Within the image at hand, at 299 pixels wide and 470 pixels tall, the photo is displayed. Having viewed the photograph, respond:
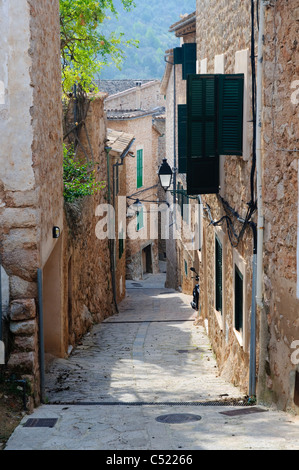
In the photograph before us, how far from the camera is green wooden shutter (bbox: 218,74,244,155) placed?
7.49 meters

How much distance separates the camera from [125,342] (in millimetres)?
11586

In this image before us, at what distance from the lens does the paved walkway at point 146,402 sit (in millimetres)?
4781

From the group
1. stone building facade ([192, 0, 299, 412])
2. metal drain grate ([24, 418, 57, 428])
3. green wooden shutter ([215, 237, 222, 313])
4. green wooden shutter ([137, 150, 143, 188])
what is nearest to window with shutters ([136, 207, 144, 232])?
green wooden shutter ([137, 150, 143, 188])

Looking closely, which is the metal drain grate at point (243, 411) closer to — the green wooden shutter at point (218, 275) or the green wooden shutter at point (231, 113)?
the green wooden shutter at point (231, 113)

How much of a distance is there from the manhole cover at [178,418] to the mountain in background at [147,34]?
255 feet

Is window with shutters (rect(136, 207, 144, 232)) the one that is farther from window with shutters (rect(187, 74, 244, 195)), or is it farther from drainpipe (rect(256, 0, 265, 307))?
drainpipe (rect(256, 0, 265, 307))

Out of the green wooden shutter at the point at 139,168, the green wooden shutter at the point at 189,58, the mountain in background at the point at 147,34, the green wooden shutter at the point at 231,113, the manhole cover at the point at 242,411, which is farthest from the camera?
the mountain in background at the point at 147,34

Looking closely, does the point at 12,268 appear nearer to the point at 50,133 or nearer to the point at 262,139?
the point at 50,133

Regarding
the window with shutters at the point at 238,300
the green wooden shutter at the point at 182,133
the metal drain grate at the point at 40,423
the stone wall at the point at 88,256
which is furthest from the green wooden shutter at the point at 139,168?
the metal drain grate at the point at 40,423

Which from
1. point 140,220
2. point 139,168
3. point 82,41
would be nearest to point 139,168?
point 139,168

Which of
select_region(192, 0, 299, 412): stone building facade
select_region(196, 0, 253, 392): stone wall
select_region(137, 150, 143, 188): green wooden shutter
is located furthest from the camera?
select_region(137, 150, 143, 188): green wooden shutter

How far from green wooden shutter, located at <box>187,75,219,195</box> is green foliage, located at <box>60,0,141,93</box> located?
15.8ft

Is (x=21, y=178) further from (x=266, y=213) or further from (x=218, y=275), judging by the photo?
(x=218, y=275)
